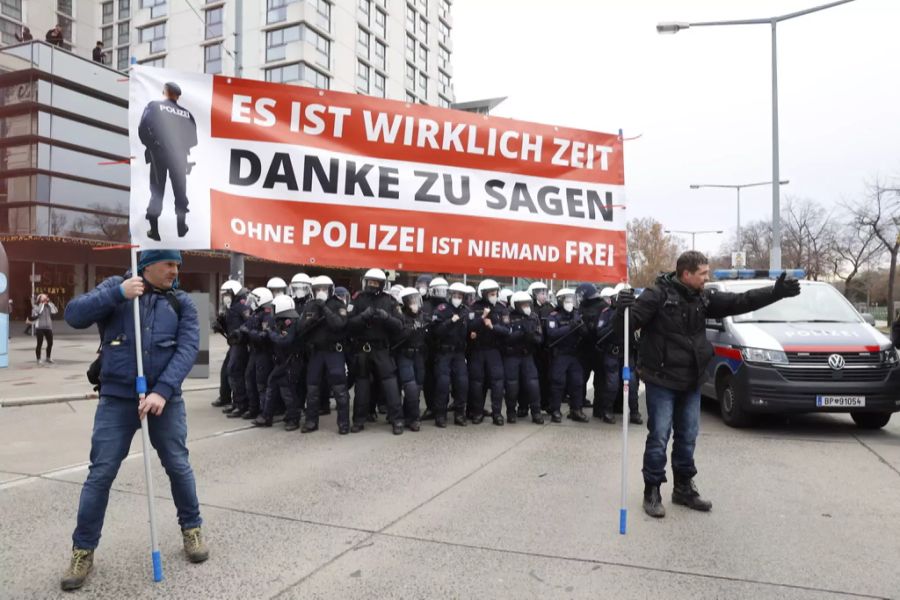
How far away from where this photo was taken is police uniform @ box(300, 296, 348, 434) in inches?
303

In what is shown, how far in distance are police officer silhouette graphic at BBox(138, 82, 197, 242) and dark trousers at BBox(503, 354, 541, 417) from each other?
205 inches

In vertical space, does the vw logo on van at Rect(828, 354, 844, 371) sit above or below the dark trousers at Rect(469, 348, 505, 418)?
above

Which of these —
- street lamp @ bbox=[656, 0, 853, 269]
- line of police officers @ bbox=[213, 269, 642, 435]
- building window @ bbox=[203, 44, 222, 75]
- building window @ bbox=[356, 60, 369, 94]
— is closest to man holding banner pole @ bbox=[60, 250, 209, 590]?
line of police officers @ bbox=[213, 269, 642, 435]

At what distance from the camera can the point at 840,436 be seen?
762cm

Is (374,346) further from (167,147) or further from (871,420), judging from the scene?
(871,420)

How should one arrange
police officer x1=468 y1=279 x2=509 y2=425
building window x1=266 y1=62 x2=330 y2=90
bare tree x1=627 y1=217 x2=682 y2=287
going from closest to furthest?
police officer x1=468 y1=279 x2=509 y2=425, building window x1=266 y1=62 x2=330 y2=90, bare tree x1=627 y1=217 x2=682 y2=287

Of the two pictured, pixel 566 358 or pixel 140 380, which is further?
pixel 566 358

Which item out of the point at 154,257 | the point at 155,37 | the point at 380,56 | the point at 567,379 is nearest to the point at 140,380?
the point at 154,257

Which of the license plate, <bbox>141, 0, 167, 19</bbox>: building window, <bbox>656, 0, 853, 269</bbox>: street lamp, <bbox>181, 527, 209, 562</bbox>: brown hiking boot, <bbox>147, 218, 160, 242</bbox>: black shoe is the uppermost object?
<bbox>141, 0, 167, 19</bbox>: building window

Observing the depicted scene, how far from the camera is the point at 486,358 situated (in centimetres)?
859

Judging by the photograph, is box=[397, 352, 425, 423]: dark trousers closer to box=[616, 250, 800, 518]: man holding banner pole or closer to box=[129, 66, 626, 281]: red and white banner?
box=[129, 66, 626, 281]: red and white banner

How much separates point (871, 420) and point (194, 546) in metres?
8.02

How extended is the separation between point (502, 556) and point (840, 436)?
224 inches

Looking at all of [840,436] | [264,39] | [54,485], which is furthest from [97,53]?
[840,436]
